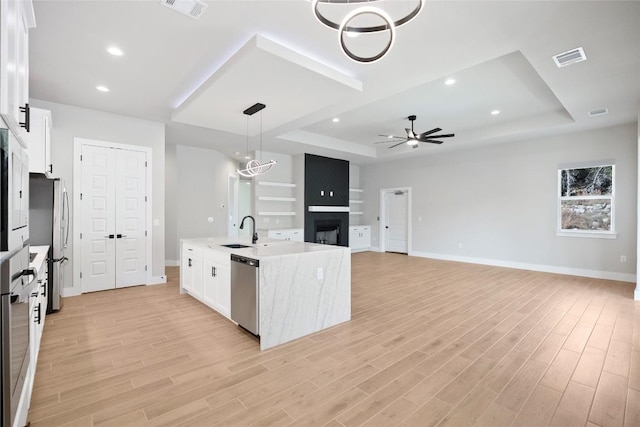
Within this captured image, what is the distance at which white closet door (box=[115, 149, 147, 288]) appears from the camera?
4.91 m

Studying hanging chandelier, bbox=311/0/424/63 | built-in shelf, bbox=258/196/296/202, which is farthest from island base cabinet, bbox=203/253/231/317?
built-in shelf, bbox=258/196/296/202

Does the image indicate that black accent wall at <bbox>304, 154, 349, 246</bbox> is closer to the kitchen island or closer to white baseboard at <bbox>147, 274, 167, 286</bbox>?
white baseboard at <bbox>147, 274, 167, 286</bbox>

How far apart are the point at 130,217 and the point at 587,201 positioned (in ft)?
27.6

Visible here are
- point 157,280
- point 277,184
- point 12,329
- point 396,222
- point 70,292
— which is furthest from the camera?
point 396,222

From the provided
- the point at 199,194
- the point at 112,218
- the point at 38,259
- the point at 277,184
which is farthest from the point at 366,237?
the point at 38,259

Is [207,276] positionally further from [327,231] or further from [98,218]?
[327,231]

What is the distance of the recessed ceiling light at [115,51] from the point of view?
3029mm

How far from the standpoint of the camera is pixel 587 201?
593 cm

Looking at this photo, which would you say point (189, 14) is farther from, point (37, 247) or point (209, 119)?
point (37, 247)

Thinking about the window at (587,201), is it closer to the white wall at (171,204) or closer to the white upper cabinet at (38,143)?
the white wall at (171,204)

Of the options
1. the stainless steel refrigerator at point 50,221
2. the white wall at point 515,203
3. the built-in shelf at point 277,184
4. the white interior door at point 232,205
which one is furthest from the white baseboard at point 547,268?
the stainless steel refrigerator at point 50,221

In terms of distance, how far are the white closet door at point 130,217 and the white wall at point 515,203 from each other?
669 cm

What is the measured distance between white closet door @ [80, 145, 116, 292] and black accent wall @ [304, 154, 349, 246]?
4.34 m

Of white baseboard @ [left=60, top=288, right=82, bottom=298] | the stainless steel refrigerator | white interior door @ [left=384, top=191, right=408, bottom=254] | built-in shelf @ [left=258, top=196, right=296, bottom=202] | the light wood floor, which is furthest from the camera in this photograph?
white interior door @ [left=384, top=191, right=408, bottom=254]
